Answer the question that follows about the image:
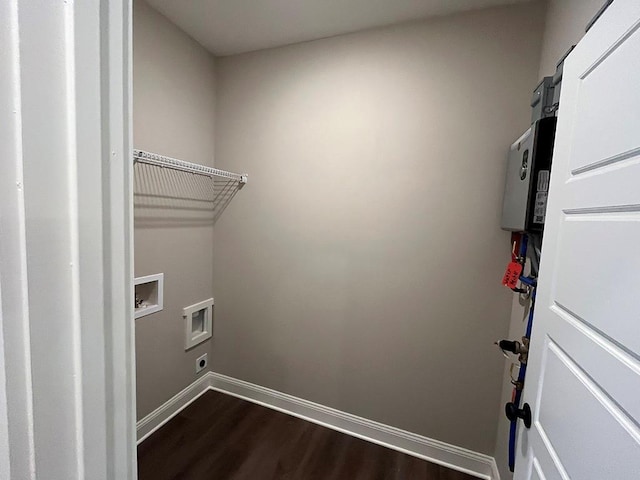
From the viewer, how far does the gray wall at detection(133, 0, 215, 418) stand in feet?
5.33

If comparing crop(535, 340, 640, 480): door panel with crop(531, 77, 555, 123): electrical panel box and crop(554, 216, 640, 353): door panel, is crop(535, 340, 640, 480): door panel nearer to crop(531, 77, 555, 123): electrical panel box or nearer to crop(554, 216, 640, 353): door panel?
crop(554, 216, 640, 353): door panel

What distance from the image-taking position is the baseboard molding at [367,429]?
1.65 m

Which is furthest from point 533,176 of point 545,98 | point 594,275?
point 594,275

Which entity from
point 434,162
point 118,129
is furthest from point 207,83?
point 118,129

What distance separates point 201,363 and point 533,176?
2452 millimetres

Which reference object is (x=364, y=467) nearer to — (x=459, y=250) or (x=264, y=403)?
(x=264, y=403)

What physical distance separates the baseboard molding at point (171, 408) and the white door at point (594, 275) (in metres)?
2.08

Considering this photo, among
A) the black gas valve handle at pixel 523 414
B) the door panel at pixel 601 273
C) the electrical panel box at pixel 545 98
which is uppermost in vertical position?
the electrical panel box at pixel 545 98

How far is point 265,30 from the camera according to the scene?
174 cm

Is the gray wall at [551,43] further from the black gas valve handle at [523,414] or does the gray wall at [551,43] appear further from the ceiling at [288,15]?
the black gas valve handle at [523,414]

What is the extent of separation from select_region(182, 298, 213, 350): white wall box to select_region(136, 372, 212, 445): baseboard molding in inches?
13.5

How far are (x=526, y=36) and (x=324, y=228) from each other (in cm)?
149

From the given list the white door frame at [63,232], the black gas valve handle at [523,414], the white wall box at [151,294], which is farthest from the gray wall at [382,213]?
the white door frame at [63,232]

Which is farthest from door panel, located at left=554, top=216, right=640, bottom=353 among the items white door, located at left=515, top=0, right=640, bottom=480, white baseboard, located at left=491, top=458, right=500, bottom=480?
white baseboard, located at left=491, top=458, right=500, bottom=480
